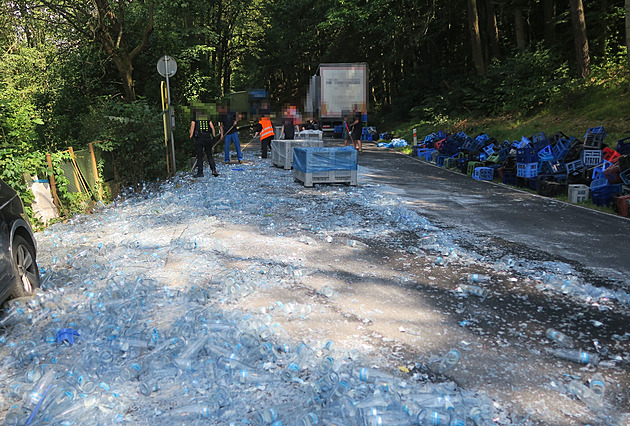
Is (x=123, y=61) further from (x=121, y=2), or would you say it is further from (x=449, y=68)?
(x=449, y=68)

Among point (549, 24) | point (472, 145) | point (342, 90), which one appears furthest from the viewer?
point (342, 90)

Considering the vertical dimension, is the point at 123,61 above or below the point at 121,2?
below

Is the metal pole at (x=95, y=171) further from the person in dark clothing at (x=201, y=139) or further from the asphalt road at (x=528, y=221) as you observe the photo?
the asphalt road at (x=528, y=221)

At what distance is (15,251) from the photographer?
510 centimetres

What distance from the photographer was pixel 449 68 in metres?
35.5

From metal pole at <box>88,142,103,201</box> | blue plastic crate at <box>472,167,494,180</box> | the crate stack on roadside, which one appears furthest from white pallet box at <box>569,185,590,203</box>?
metal pole at <box>88,142,103,201</box>

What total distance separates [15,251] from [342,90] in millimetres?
26084

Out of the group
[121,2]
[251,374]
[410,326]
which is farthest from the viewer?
[121,2]

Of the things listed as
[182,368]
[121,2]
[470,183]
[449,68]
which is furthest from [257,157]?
[449,68]

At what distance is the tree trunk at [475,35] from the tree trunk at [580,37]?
7420 mm

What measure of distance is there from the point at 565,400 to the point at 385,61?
35.7 metres

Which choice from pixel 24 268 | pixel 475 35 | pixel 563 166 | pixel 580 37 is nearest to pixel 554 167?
pixel 563 166

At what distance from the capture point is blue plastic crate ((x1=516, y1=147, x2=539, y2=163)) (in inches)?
504

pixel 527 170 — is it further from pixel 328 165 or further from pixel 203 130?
pixel 203 130
